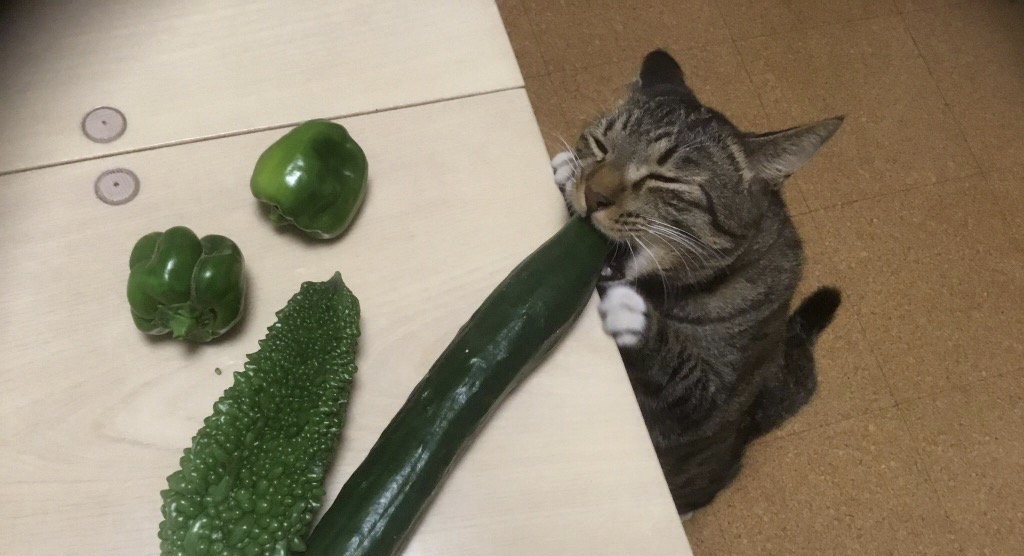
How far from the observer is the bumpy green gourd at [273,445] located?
642mm

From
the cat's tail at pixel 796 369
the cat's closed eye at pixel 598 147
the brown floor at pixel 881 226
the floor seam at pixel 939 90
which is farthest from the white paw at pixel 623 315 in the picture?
the floor seam at pixel 939 90

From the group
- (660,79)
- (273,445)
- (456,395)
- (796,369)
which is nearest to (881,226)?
→ (796,369)

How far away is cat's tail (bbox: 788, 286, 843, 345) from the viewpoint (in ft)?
4.38

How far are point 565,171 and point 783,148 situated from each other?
0.97ft

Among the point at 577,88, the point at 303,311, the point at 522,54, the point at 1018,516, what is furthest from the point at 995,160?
the point at 303,311

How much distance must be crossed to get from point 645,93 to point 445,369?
0.56 meters

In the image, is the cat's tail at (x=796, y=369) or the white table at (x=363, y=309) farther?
the cat's tail at (x=796, y=369)

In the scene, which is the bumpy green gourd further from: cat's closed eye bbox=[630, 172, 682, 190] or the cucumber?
cat's closed eye bbox=[630, 172, 682, 190]

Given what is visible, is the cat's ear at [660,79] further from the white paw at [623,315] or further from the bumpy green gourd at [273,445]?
the bumpy green gourd at [273,445]

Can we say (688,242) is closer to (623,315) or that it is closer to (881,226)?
(623,315)

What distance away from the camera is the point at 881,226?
1.69m

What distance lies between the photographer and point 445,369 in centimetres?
76

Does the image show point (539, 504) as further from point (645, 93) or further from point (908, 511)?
point (908, 511)

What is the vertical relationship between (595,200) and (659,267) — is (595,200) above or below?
above
